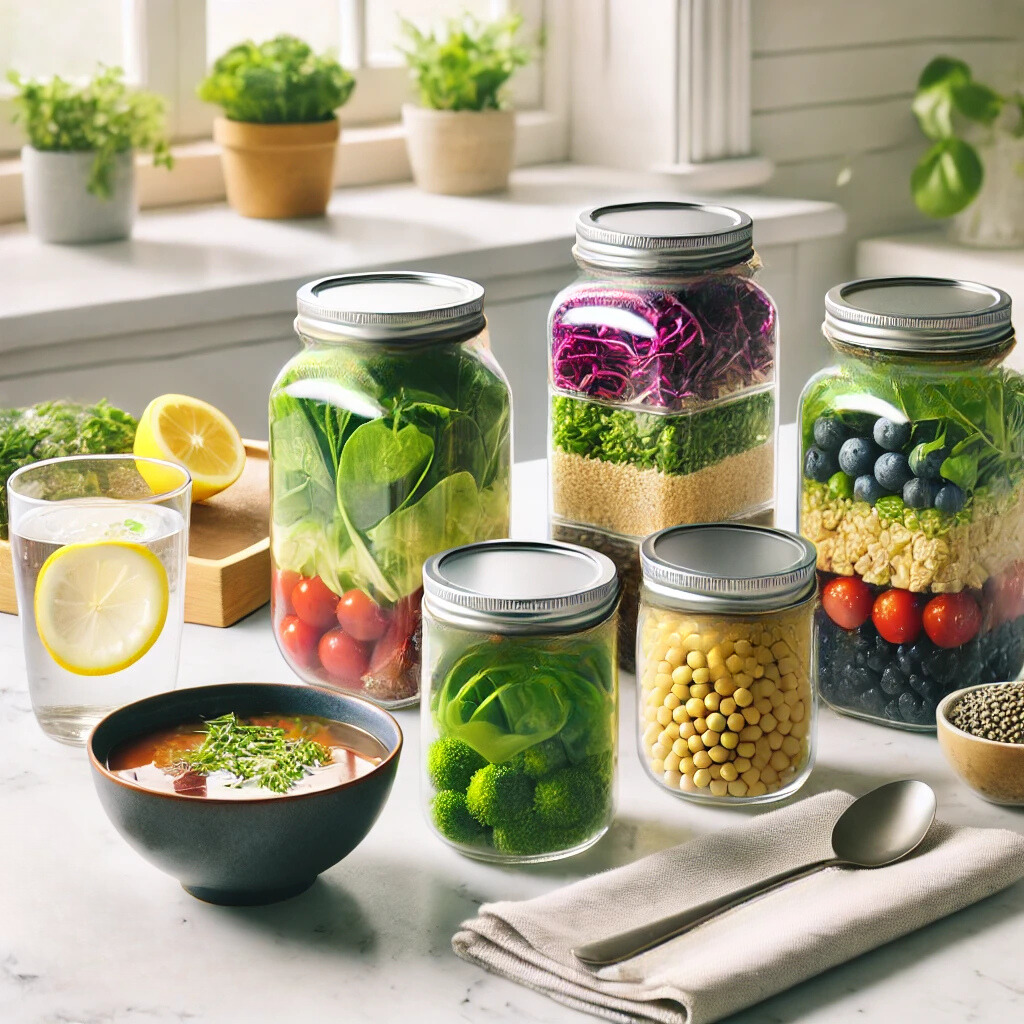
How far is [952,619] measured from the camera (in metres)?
0.96

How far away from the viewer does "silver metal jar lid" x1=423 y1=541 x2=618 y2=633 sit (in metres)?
0.81

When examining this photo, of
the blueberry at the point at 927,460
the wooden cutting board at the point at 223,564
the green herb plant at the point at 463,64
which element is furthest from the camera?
the green herb plant at the point at 463,64

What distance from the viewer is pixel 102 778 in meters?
0.78

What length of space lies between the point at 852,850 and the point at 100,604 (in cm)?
48

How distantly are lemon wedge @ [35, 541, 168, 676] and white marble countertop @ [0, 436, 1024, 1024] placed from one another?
79 mm

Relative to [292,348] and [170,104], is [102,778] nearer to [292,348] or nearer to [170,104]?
[292,348]

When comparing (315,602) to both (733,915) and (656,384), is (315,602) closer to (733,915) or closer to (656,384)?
(656,384)

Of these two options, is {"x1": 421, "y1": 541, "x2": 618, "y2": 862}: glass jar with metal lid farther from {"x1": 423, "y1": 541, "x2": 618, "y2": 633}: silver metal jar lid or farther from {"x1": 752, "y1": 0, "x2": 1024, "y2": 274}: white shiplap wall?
{"x1": 752, "y1": 0, "x2": 1024, "y2": 274}: white shiplap wall

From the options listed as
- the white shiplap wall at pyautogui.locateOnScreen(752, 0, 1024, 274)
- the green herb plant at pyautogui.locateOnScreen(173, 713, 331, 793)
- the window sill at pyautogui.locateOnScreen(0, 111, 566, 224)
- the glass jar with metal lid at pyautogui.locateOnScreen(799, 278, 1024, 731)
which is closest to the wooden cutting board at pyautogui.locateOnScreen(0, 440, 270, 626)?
the green herb plant at pyautogui.locateOnScreen(173, 713, 331, 793)

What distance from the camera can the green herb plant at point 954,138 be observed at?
2.66 meters

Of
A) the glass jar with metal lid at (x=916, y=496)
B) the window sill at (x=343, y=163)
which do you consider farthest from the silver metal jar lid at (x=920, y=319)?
the window sill at (x=343, y=163)

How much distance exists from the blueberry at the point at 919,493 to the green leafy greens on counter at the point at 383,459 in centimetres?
28

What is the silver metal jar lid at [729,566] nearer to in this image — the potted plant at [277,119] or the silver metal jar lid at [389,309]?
the silver metal jar lid at [389,309]

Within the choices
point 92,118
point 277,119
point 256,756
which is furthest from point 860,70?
point 256,756
